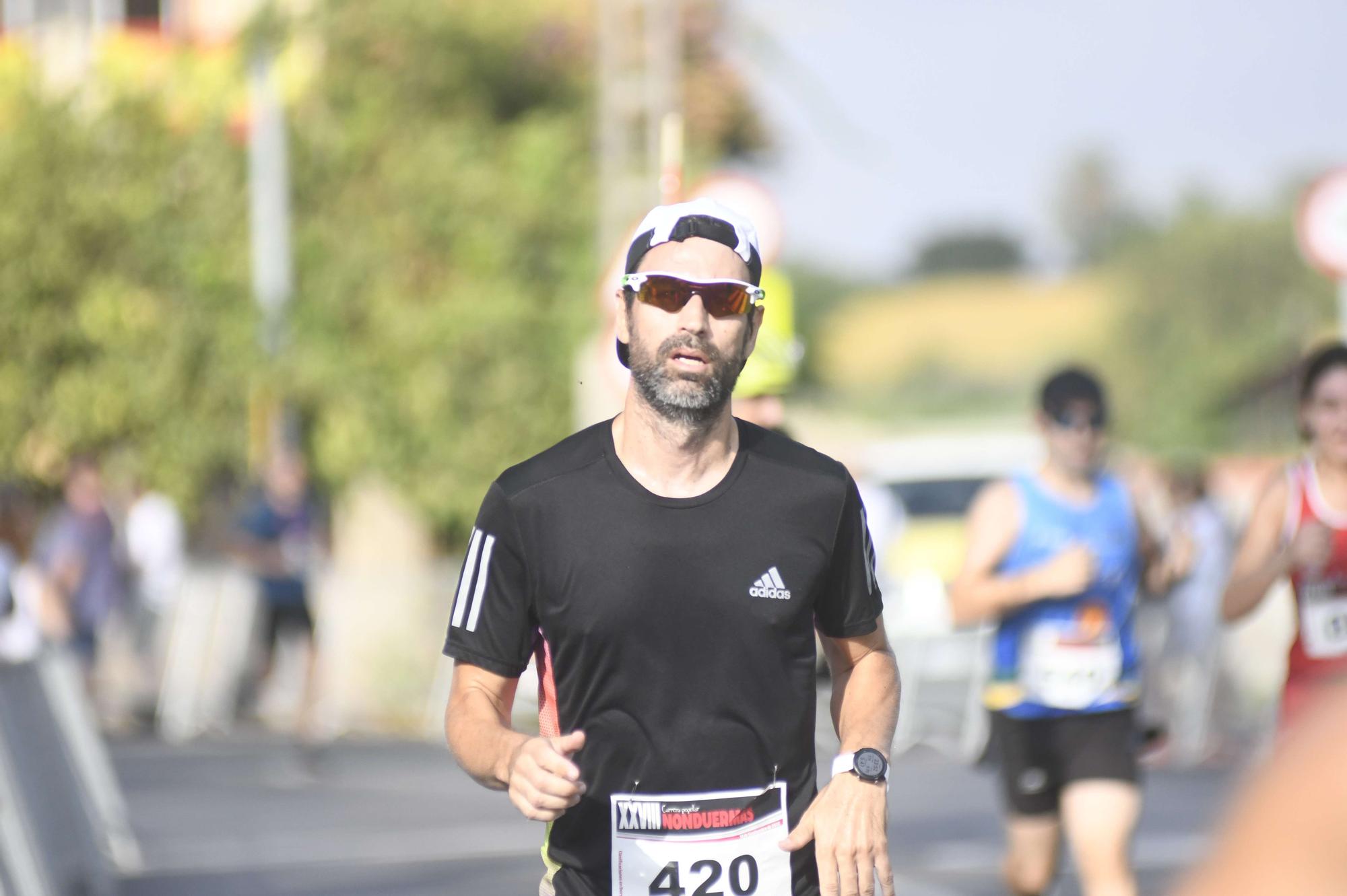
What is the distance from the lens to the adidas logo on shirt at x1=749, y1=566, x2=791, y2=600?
383cm

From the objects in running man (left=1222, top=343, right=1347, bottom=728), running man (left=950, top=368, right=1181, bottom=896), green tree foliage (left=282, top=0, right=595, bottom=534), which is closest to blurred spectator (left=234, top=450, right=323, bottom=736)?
green tree foliage (left=282, top=0, right=595, bottom=534)

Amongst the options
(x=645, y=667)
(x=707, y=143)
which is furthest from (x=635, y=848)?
(x=707, y=143)

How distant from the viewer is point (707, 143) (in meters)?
30.6

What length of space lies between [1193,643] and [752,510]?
39.9 ft

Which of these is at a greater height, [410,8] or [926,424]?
[410,8]

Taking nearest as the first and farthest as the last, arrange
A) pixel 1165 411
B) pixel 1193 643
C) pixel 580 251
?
pixel 1193 643 < pixel 580 251 < pixel 1165 411

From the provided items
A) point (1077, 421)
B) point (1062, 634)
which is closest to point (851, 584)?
point (1062, 634)

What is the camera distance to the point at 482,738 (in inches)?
148

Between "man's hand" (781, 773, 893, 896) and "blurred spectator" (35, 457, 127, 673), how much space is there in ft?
43.9

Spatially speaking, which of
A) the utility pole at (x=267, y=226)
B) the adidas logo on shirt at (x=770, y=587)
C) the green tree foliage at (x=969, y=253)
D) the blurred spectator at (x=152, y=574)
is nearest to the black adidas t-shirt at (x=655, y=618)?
the adidas logo on shirt at (x=770, y=587)

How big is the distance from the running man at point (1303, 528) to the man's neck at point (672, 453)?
9.64 ft

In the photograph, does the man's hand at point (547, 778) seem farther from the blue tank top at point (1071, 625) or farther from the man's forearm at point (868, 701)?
the blue tank top at point (1071, 625)

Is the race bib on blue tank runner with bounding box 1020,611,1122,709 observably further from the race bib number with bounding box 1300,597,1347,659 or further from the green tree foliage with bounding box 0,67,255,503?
the green tree foliage with bounding box 0,67,255,503

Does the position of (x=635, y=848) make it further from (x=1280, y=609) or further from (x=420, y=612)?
(x=420, y=612)
